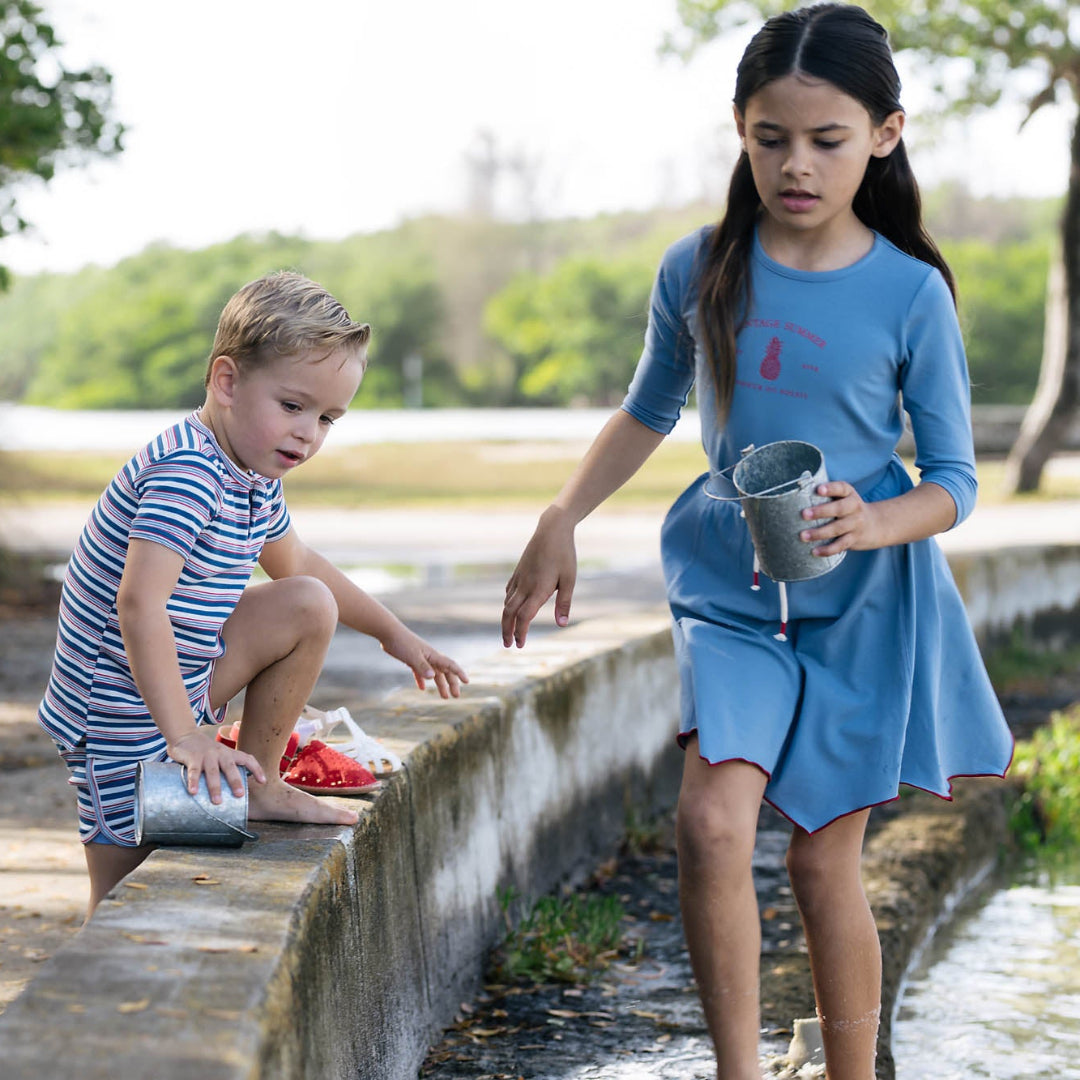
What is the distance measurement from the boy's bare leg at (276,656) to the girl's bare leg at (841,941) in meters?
0.92

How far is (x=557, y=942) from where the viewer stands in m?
3.98

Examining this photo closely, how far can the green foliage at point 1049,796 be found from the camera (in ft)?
19.7

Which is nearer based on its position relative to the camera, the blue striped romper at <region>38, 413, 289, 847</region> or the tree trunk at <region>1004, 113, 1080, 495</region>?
the blue striped romper at <region>38, 413, 289, 847</region>

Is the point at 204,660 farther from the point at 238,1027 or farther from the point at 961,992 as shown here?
the point at 961,992

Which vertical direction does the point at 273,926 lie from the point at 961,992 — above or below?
above

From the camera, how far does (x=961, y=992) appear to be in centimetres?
434

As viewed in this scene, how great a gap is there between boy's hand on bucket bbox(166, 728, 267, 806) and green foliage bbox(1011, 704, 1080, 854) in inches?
156

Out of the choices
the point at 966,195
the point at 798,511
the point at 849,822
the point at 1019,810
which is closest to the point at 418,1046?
the point at 849,822

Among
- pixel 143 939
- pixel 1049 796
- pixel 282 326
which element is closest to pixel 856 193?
pixel 282 326

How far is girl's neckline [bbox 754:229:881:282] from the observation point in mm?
2902

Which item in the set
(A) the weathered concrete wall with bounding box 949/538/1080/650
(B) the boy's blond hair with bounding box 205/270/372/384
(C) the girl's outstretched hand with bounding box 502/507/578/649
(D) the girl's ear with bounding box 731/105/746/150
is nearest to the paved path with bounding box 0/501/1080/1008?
(A) the weathered concrete wall with bounding box 949/538/1080/650

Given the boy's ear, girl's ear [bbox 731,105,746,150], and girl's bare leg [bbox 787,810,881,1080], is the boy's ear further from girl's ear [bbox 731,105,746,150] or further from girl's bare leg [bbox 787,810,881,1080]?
girl's bare leg [bbox 787,810,881,1080]

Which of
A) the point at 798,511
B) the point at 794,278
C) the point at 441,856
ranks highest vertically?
the point at 794,278

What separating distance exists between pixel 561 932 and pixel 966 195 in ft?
229
